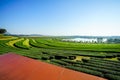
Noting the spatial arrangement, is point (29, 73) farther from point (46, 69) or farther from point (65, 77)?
point (65, 77)

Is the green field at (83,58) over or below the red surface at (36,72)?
below

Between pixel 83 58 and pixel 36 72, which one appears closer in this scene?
pixel 36 72

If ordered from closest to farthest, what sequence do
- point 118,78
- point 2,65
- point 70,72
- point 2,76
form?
point 70,72, point 2,76, point 2,65, point 118,78

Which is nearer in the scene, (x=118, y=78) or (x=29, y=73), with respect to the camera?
(x=29, y=73)

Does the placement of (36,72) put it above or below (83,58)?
above

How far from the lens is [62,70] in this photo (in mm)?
Result: 1990

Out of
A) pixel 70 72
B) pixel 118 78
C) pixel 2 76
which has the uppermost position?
pixel 70 72

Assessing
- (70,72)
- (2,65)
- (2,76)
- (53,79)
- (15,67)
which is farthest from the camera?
(2,65)

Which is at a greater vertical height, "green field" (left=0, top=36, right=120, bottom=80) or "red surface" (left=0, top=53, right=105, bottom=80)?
"red surface" (left=0, top=53, right=105, bottom=80)

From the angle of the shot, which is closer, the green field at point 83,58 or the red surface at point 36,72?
the red surface at point 36,72

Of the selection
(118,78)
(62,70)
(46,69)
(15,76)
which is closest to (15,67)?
(15,76)

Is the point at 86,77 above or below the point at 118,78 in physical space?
above

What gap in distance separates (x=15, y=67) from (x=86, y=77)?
4.06 feet

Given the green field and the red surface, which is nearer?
the red surface
